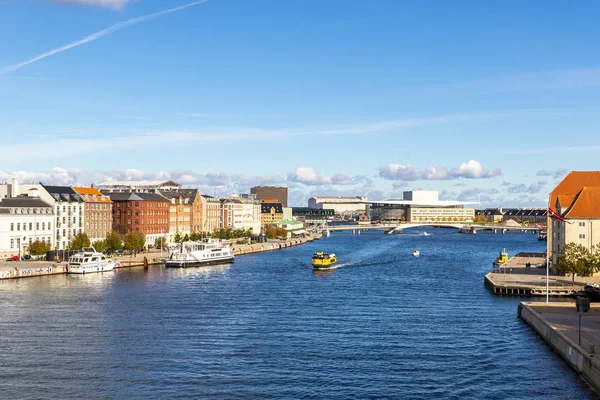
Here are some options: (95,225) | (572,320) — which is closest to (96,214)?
(95,225)

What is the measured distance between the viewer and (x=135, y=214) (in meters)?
114

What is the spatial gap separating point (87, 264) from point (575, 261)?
155ft

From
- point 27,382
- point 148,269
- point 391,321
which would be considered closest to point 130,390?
point 27,382

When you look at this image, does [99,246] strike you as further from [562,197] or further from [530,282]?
[562,197]

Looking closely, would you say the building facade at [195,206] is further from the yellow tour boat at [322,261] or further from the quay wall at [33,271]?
the quay wall at [33,271]

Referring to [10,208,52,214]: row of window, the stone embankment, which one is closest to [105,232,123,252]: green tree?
the stone embankment

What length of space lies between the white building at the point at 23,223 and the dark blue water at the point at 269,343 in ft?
64.1

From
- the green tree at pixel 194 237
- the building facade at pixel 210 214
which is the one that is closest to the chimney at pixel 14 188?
the green tree at pixel 194 237

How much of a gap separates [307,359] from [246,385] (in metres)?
5.41

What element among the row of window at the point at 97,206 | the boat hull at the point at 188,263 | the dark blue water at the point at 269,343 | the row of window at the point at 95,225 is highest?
the row of window at the point at 97,206

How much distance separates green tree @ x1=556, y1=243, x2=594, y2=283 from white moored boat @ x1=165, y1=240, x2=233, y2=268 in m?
43.9

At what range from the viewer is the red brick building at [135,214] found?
11388 centimetres

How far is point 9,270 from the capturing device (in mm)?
72938

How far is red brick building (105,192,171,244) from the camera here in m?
114
